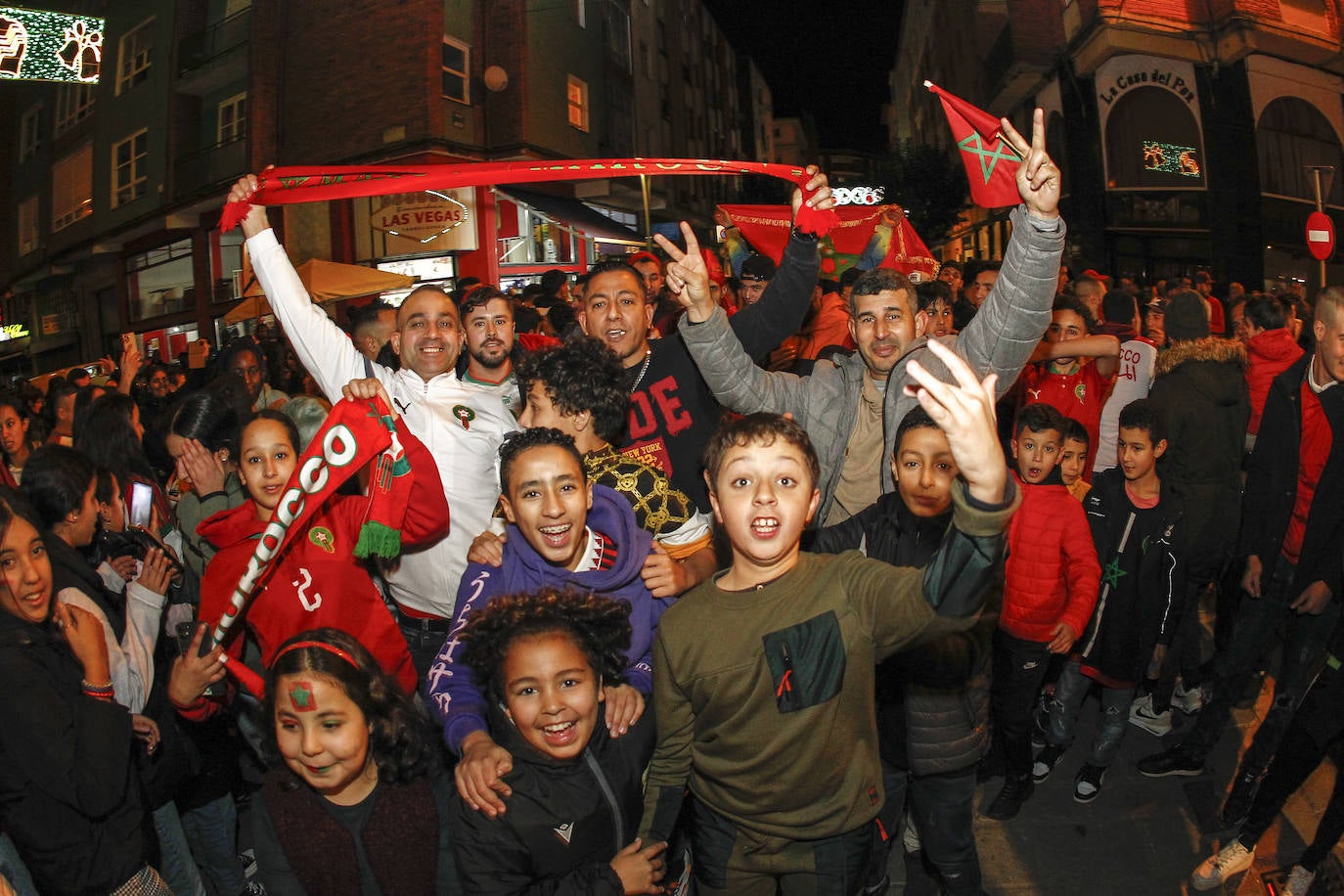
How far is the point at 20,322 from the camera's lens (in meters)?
31.6

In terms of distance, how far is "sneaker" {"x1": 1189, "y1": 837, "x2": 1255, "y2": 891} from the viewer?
147 inches

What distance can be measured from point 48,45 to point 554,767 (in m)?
Answer: 10.5

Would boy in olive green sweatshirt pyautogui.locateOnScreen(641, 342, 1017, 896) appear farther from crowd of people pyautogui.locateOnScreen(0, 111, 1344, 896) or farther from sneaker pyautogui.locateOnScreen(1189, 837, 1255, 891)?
sneaker pyautogui.locateOnScreen(1189, 837, 1255, 891)

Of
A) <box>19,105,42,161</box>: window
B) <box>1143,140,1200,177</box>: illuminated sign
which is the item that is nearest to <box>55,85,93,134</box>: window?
<box>19,105,42,161</box>: window

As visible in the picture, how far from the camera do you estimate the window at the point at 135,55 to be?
2327 centimetres

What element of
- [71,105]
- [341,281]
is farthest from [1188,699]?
[71,105]

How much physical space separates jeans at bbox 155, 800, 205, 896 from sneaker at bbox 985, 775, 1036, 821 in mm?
3600

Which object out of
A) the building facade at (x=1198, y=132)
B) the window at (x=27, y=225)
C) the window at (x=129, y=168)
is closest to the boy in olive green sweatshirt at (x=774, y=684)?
the building facade at (x=1198, y=132)

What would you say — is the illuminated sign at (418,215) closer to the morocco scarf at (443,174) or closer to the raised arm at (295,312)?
the morocco scarf at (443,174)

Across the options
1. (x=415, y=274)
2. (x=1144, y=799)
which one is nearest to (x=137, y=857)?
(x=1144, y=799)

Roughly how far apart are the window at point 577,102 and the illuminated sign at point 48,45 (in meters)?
14.2

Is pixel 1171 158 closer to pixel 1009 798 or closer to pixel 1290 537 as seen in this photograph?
pixel 1290 537

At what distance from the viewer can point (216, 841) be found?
412cm

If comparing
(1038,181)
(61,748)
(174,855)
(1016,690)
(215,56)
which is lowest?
(174,855)
